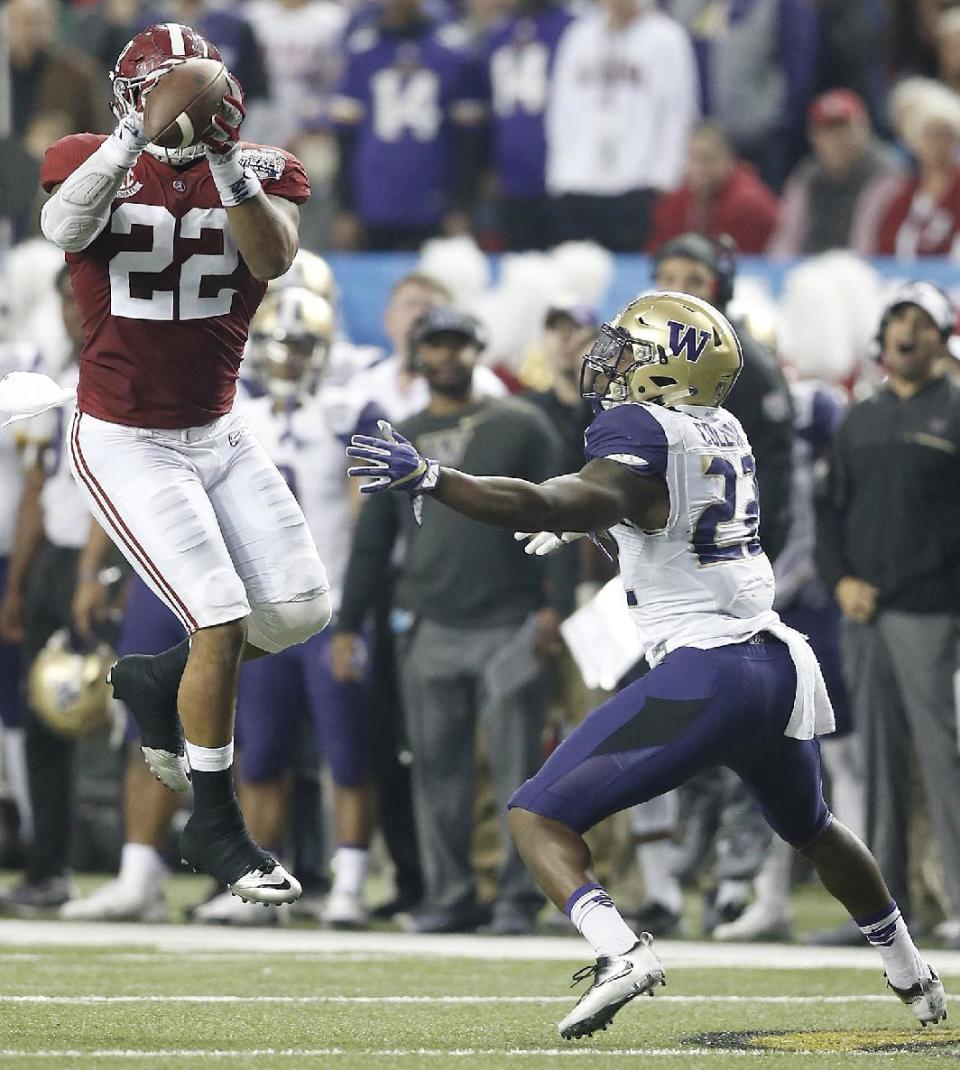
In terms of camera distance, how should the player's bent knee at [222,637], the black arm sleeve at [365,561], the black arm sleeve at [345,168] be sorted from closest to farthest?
the player's bent knee at [222,637], the black arm sleeve at [365,561], the black arm sleeve at [345,168]

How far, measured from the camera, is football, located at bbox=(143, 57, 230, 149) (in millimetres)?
5430

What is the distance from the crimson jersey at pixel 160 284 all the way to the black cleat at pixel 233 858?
950mm

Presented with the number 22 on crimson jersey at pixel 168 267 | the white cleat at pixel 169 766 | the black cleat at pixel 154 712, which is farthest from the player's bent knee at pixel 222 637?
the number 22 on crimson jersey at pixel 168 267

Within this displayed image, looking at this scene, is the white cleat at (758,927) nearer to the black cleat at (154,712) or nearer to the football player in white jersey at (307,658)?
the football player in white jersey at (307,658)

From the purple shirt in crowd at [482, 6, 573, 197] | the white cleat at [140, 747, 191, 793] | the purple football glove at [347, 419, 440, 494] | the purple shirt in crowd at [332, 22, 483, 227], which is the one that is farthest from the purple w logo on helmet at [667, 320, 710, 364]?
the purple shirt in crowd at [332, 22, 483, 227]

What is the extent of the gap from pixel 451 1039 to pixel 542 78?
7620 millimetres

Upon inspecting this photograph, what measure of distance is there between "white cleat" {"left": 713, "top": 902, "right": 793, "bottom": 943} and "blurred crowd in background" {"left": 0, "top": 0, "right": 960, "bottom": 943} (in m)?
0.01

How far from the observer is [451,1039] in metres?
5.76

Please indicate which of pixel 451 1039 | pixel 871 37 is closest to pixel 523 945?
pixel 451 1039

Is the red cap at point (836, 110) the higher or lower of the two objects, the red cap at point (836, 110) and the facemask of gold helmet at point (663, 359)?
the higher

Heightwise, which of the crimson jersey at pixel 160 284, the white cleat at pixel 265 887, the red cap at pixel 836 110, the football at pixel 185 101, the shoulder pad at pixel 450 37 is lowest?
the white cleat at pixel 265 887

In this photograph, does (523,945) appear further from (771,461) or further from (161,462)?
(161,462)

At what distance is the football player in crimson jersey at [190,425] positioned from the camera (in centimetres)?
582

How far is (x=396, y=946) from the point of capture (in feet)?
27.2
